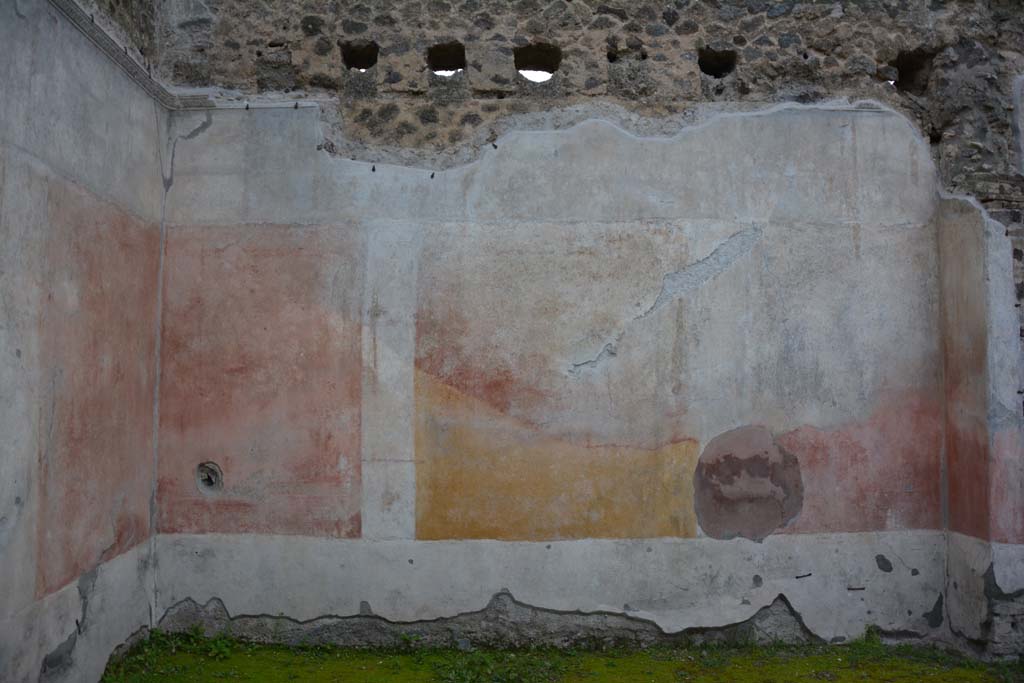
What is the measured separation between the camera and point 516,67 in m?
4.66

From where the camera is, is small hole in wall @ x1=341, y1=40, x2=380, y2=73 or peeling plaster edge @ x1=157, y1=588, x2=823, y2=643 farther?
small hole in wall @ x1=341, y1=40, x2=380, y2=73

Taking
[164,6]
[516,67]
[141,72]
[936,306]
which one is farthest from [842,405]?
[164,6]

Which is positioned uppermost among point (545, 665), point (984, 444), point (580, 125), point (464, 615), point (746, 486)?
point (580, 125)

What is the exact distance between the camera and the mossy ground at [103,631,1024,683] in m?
3.81

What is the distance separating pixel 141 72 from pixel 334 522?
2572mm

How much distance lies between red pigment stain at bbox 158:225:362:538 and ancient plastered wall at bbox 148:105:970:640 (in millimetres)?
16

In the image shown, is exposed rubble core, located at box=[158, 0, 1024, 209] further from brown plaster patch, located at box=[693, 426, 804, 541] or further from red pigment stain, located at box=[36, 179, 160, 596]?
brown plaster patch, located at box=[693, 426, 804, 541]

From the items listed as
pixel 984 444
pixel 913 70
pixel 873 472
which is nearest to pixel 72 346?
pixel 873 472

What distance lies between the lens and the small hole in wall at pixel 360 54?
4559mm

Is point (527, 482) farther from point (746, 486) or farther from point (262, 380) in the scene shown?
point (262, 380)

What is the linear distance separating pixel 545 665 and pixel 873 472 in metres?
2.10

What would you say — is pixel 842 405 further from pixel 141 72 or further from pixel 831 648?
pixel 141 72

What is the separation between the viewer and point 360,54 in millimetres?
4621

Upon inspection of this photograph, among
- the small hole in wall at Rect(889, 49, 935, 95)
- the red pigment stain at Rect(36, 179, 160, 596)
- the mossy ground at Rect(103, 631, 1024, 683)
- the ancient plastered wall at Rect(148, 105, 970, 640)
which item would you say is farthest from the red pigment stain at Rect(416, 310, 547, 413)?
the small hole in wall at Rect(889, 49, 935, 95)
